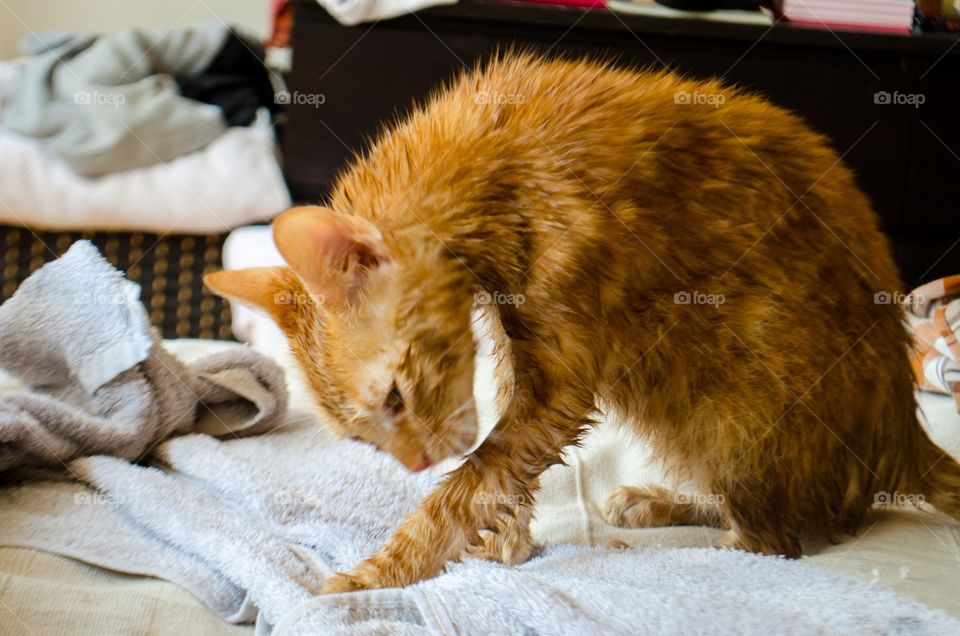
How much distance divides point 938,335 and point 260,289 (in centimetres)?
145

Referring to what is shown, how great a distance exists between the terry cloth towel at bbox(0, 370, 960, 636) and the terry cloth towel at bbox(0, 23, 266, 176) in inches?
45.9

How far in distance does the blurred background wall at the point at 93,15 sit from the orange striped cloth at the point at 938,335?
2.25m

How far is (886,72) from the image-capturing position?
8.38ft

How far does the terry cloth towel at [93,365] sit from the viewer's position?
4.37 feet

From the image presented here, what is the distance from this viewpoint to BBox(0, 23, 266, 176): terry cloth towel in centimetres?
241

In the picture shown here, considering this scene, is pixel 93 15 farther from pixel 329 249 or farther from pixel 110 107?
pixel 329 249

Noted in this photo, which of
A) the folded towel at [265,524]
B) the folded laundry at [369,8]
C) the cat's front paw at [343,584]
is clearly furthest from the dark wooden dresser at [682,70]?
the cat's front paw at [343,584]

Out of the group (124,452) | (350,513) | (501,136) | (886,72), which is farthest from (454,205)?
(886,72)

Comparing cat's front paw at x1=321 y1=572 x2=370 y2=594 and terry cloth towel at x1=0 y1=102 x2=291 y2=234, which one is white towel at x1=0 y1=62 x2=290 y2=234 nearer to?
terry cloth towel at x1=0 y1=102 x2=291 y2=234

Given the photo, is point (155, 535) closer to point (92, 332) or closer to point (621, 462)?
point (92, 332)

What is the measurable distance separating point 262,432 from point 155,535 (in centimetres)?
41

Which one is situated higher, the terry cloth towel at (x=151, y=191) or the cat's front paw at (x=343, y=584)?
the cat's front paw at (x=343, y=584)

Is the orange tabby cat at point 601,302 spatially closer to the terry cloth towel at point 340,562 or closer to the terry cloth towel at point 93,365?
the terry cloth towel at point 340,562

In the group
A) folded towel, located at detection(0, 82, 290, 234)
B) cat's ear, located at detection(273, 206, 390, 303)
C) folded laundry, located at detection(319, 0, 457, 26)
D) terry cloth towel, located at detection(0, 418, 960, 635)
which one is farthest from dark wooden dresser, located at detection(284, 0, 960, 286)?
cat's ear, located at detection(273, 206, 390, 303)
